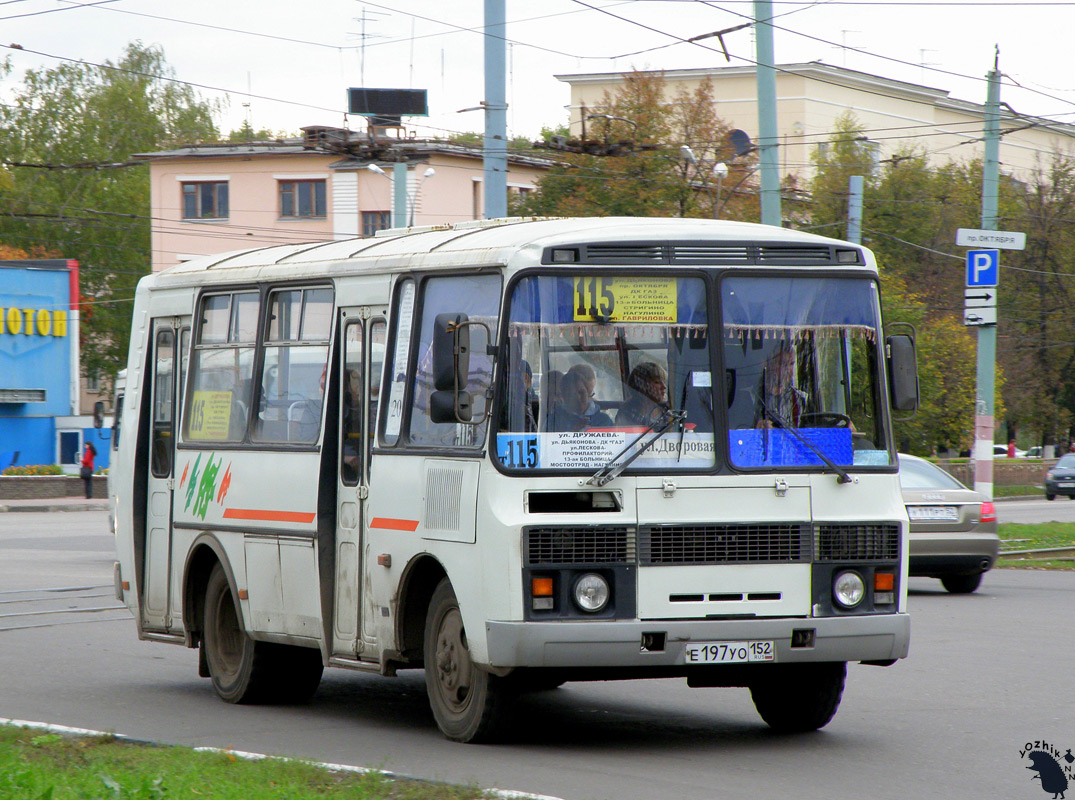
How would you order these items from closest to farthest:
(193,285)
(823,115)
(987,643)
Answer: (193,285)
(987,643)
(823,115)

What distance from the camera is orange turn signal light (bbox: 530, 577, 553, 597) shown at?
7.80 metres

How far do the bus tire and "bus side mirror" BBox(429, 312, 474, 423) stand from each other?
9.86 feet

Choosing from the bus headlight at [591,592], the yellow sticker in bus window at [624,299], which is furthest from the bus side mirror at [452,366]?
the bus headlight at [591,592]

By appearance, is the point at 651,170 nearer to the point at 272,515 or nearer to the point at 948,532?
the point at 948,532

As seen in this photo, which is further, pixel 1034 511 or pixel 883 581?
pixel 1034 511

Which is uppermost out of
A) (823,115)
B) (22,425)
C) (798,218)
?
(823,115)

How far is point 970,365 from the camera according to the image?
179ft

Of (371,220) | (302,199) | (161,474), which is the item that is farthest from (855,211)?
(302,199)

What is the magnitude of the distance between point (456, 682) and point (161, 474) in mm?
3780

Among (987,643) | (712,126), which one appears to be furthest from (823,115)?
(987,643)

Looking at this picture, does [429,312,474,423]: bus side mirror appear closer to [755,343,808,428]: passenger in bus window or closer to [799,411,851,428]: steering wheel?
[755,343,808,428]: passenger in bus window

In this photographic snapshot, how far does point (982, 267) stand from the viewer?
22641mm

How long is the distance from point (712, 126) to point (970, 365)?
11767mm

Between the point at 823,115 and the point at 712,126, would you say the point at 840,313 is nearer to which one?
the point at 712,126
